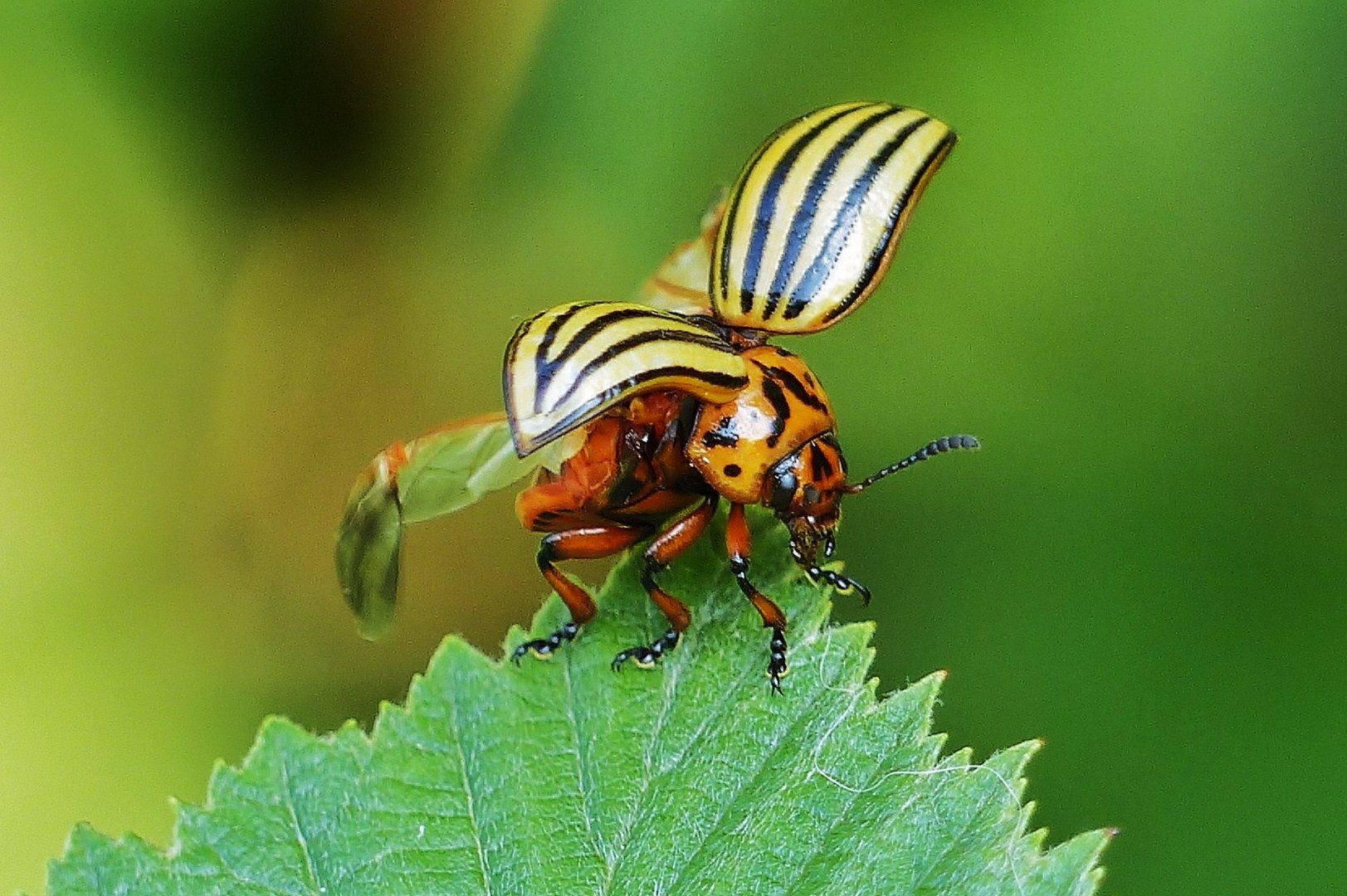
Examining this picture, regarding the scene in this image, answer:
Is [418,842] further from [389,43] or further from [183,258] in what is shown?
[389,43]

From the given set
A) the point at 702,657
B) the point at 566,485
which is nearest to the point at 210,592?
the point at 566,485

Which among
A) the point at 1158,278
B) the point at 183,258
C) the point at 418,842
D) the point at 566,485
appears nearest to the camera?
the point at 418,842

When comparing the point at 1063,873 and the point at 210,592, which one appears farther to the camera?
the point at 210,592

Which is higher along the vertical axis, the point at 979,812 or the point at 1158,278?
the point at 1158,278

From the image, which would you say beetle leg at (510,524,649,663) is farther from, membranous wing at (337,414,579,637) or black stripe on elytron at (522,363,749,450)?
black stripe on elytron at (522,363,749,450)

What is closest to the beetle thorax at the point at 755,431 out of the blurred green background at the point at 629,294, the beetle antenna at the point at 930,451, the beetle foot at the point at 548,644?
the beetle antenna at the point at 930,451

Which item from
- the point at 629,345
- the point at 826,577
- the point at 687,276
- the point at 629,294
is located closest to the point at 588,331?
the point at 629,345

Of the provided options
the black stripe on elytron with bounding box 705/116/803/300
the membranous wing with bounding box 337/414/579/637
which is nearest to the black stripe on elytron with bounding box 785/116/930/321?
the black stripe on elytron with bounding box 705/116/803/300
